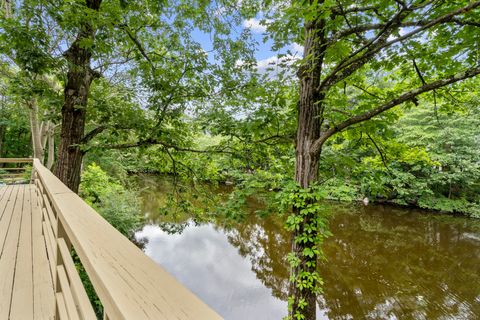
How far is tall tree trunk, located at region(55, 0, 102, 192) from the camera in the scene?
3211mm

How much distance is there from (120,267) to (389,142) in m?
3.38

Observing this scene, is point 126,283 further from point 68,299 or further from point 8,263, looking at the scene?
point 8,263

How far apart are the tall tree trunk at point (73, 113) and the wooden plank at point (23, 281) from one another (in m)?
0.91

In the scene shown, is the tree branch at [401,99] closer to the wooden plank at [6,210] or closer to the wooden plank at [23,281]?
the wooden plank at [23,281]

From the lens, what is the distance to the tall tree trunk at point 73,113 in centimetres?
321

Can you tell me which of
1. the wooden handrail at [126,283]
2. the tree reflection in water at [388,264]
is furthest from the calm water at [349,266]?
the wooden handrail at [126,283]

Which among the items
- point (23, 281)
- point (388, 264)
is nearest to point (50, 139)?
point (23, 281)

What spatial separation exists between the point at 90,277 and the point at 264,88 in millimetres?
2751

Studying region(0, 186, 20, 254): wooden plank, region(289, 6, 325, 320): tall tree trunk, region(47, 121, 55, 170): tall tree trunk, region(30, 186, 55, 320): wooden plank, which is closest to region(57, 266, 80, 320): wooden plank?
region(30, 186, 55, 320): wooden plank

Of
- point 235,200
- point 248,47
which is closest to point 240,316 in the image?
point 235,200

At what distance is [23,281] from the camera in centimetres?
173

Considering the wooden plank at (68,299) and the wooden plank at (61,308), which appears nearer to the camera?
the wooden plank at (68,299)

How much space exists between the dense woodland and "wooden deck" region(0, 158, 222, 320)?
1.55 metres

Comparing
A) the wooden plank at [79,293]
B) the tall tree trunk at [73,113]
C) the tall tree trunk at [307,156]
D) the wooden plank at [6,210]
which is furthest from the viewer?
the tall tree trunk at [73,113]
